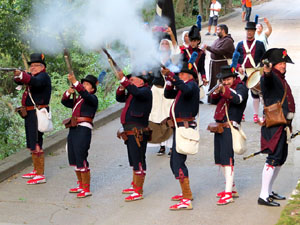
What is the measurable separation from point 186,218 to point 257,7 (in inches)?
1294

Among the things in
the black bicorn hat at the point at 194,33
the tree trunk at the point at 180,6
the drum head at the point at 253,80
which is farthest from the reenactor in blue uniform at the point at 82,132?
the tree trunk at the point at 180,6

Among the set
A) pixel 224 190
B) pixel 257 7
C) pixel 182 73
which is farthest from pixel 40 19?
pixel 257 7

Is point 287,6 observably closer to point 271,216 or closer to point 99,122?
point 99,122

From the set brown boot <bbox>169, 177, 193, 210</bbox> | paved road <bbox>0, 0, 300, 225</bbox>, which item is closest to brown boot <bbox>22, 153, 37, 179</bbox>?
paved road <bbox>0, 0, 300, 225</bbox>

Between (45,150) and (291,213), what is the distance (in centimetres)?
490

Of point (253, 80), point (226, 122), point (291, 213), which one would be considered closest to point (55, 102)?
point (253, 80)

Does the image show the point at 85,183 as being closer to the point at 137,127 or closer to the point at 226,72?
the point at 137,127

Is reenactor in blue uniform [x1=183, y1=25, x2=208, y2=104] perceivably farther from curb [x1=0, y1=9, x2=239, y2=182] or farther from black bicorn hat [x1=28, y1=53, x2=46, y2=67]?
black bicorn hat [x1=28, y1=53, x2=46, y2=67]

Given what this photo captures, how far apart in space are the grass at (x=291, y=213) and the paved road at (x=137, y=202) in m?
0.12

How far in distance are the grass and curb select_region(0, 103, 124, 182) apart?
4349 millimetres

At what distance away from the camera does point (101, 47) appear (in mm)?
7461

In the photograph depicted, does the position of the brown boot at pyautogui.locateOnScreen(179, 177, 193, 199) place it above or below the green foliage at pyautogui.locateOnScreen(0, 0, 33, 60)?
below

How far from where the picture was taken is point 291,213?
23.2 feet

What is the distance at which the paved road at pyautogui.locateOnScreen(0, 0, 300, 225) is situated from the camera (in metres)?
7.29
